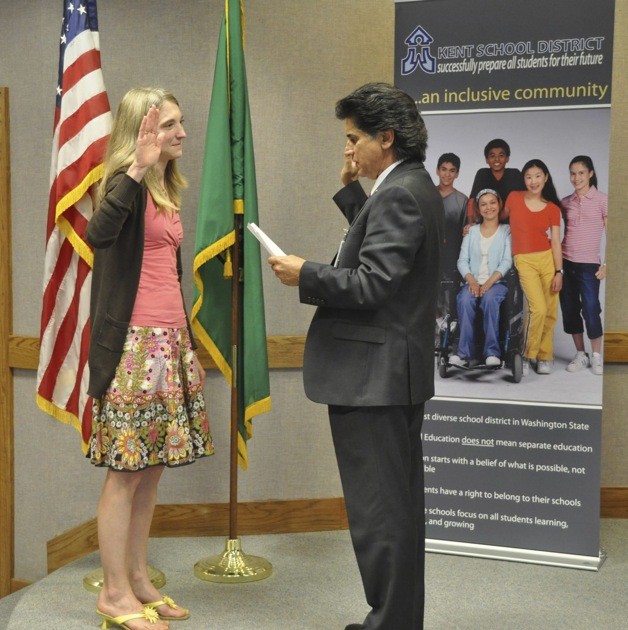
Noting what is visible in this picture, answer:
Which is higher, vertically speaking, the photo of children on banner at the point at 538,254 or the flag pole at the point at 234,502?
the photo of children on banner at the point at 538,254

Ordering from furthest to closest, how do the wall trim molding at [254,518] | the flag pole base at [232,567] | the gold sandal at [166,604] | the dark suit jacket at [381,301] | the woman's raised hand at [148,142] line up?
the wall trim molding at [254,518] → the flag pole base at [232,567] → the gold sandal at [166,604] → the woman's raised hand at [148,142] → the dark suit jacket at [381,301]

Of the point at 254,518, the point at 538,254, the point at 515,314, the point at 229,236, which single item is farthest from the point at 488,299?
the point at 254,518

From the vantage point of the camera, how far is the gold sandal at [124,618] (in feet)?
8.36

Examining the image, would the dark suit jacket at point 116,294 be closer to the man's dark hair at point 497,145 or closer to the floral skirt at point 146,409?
the floral skirt at point 146,409

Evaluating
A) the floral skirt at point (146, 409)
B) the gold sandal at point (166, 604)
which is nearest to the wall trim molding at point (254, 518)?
the gold sandal at point (166, 604)

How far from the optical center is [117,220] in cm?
→ 235

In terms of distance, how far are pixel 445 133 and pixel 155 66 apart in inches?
49.4

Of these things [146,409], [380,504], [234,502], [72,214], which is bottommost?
[234,502]

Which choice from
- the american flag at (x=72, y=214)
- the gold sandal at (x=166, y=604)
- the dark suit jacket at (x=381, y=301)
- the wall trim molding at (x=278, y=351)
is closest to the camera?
the dark suit jacket at (x=381, y=301)

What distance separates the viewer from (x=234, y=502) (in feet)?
10.5

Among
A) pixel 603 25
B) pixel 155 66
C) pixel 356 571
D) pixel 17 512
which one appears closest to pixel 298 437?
pixel 356 571

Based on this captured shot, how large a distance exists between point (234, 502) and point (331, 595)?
52cm

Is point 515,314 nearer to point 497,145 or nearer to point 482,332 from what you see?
point 482,332

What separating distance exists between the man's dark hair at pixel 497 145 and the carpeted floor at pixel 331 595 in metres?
1.64
